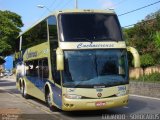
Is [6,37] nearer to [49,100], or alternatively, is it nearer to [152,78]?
[152,78]

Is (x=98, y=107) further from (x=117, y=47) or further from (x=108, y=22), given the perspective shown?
(x=108, y=22)

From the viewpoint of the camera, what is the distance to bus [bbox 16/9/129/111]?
1465 centimetres

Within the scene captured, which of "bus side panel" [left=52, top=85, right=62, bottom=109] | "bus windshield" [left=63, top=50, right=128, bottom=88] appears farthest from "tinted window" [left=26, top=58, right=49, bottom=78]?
"bus windshield" [left=63, top=50, right=128, bottom=88]

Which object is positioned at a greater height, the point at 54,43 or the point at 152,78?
the point at 54,43

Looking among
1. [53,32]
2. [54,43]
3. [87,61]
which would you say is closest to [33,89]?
[53,32]

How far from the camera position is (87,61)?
14836mm

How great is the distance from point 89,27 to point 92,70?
1.68m

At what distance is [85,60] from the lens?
14.8 meters

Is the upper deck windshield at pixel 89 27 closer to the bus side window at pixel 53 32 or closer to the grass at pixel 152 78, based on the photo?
the bus side window at pixel 53 32

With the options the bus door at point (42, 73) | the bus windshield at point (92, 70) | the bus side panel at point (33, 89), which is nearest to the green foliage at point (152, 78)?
the bus side panel at point (33, 89)

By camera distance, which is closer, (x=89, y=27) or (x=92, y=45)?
(x=92, y=45)

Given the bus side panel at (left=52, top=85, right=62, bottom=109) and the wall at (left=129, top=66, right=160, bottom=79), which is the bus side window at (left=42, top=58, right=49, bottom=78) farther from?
the wall at (left=129, top=66, right=160, bottom=79)

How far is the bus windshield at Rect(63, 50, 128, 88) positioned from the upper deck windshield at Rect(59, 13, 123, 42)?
59cm

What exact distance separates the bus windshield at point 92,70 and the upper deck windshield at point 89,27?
588 mm
